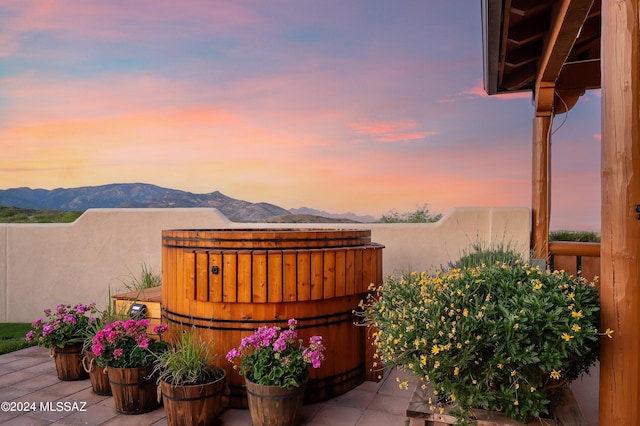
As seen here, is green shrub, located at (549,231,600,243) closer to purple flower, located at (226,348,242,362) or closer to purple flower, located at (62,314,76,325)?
purple flower, located at (226,348,242,362)

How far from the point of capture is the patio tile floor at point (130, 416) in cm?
307

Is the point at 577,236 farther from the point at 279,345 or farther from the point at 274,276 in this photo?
the point at 279,345

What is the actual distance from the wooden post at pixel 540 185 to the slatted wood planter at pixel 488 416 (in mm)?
3237

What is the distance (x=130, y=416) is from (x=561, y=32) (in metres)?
4.48

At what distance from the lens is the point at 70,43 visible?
796 centimetres

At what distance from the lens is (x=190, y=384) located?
2953mm

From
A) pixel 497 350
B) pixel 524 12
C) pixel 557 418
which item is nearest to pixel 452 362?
pixel 497 350

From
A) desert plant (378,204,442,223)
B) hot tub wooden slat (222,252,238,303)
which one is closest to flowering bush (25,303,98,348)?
hot tub wooden slat (222,252,238,303)

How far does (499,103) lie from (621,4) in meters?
6.70

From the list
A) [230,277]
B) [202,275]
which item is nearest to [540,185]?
[230,277]

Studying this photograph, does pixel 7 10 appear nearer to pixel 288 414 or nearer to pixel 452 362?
pixel 288 414

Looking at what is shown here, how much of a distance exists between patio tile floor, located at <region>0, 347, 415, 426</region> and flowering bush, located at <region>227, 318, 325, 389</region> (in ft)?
1.33

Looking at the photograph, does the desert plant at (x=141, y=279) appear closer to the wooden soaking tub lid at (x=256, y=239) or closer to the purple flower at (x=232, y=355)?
the wooden soaking tub lid at (x=256, y=239)

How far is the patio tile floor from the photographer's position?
10.1 ft
